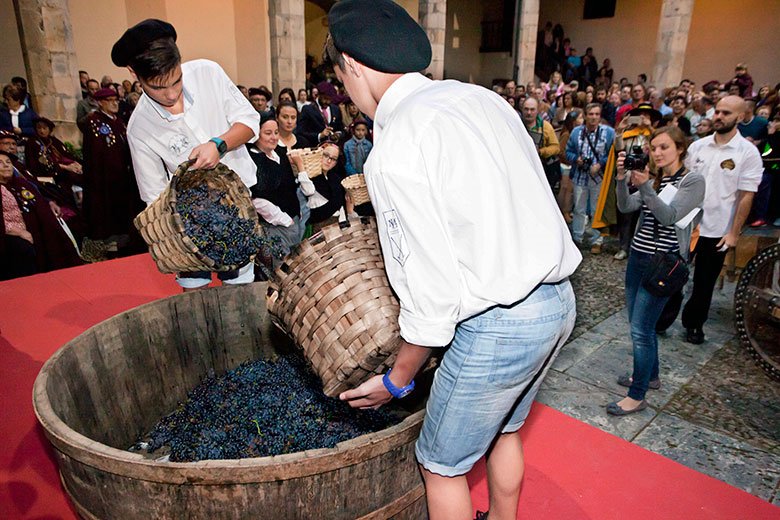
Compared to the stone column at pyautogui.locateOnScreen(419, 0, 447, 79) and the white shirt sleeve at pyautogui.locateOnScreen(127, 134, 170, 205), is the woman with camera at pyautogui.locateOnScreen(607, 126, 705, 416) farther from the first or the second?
the stone column at pyautogui.locateOnScreen(419, 0, 447, 79)

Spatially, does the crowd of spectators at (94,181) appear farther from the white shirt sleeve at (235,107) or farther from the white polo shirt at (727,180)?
the white polo shirt at (727,180)

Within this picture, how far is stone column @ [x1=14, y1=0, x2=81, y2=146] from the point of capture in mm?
8438

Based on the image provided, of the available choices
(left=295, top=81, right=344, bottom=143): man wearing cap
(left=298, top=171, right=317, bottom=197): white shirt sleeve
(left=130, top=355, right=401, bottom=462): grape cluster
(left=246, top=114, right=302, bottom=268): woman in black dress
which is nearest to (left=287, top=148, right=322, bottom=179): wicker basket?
(left=298, top=171, right=317, bottom=197): white shirt sleeve

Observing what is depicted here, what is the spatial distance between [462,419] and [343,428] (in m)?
1.18

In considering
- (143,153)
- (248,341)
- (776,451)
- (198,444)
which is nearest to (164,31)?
(143,153)

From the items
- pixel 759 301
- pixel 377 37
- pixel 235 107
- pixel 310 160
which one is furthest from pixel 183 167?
pixel 759 301

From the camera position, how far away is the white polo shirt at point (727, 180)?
4180 mm

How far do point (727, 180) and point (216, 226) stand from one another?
3853 mm

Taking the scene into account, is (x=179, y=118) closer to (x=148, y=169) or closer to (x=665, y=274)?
(x=148, y=169)

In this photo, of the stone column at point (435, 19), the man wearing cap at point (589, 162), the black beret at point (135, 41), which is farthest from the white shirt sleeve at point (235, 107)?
the stone column at point (435, 19)

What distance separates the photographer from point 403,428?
67.0 inches

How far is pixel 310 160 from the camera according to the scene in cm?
500

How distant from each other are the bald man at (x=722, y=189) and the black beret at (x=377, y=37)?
364cm

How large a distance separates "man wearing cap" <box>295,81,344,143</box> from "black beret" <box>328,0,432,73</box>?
17.6ft
